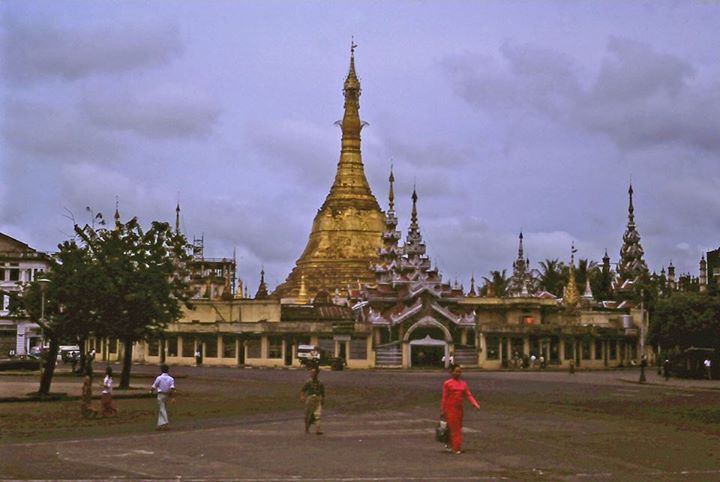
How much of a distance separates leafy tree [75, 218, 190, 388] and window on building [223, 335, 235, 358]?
32.5m

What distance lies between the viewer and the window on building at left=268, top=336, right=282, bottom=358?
3199 inches

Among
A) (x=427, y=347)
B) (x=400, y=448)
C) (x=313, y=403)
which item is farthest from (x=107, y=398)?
(x=427, y=347)

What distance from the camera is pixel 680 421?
1142 inches

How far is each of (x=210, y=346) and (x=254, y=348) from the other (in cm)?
400

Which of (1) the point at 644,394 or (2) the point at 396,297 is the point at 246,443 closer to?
(1) the point at 644,394

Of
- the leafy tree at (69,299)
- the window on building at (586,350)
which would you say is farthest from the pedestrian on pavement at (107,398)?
the window on building at (586,350)

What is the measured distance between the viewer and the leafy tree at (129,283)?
4456 cm

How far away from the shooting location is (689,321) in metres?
63.4

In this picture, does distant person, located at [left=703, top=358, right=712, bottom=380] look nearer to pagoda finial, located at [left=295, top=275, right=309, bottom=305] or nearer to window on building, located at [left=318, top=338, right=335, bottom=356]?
window on building, located at [left=318, top=338, right=335, bottom=356]

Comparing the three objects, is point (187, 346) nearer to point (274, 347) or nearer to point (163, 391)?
point (274, 347)

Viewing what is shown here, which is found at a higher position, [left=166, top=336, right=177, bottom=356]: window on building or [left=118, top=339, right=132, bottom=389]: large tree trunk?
[left=166, top=336, right=177, bottom=356]: window on building

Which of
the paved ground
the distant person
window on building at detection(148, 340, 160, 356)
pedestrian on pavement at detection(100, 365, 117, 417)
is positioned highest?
window on building at detection(148, 340, 160, 356)

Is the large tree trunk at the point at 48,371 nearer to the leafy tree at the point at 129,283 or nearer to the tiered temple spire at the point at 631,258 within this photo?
the leafy tree at the point at 129,283

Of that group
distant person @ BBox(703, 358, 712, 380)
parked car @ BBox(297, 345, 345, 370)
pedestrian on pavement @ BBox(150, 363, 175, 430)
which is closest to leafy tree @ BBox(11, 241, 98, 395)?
pedestrian on pavement @ BBox(150, 363, 175, 430)
